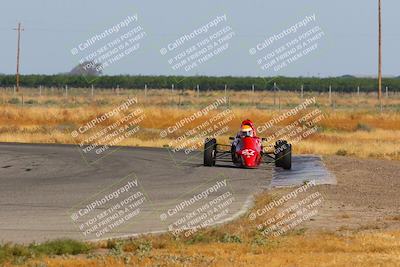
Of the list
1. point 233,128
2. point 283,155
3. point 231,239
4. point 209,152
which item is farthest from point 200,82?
point 231,239

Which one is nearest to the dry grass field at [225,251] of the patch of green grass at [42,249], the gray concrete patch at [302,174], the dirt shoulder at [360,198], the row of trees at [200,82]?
the patch of green grass at [42,249]

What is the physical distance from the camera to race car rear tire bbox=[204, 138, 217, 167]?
29.9m

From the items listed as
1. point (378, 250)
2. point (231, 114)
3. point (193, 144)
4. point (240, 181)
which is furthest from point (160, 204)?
point (231, 114)

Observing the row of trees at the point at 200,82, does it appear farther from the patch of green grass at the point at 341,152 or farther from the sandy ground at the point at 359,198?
the sandy ground at the point at 359,198

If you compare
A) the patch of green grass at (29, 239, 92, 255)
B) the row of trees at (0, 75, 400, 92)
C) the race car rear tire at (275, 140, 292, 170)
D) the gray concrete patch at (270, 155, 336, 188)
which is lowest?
the row of trees at (0, 75, 400, 92)

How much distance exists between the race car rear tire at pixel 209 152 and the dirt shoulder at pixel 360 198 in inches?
138

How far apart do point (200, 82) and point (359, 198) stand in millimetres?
108724

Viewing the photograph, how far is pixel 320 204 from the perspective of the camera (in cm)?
2025

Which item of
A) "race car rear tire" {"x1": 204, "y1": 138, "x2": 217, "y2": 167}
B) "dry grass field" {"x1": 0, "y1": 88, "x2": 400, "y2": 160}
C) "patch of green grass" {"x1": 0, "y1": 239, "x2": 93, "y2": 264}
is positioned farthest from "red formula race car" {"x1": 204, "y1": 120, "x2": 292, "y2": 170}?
"patch of green grass" {"x1": 0, "y1": 239, "x2": 93, "y2": 264}

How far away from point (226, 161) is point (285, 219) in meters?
14.5

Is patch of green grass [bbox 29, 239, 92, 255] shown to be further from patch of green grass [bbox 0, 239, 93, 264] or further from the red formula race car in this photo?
the red formula race car

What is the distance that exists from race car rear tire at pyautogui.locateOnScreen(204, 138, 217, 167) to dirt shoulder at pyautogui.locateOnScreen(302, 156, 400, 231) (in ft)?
11.5

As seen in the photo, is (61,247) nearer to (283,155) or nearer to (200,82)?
(283,155)

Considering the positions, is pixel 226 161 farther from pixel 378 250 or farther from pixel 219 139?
pixel 378 250
